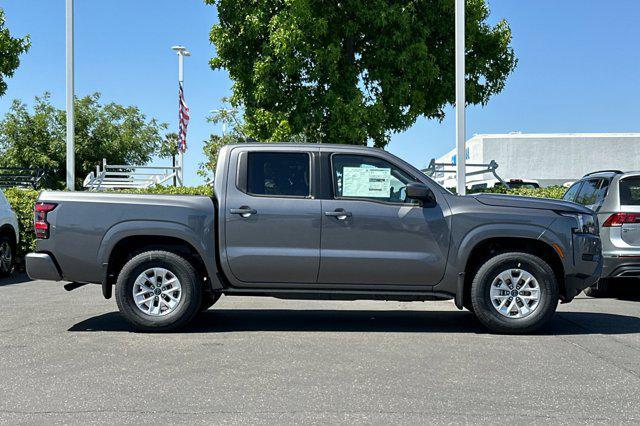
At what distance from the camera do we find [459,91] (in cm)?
1509

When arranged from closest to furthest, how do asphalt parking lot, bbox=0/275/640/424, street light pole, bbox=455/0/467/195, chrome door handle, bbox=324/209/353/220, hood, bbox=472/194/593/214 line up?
asphalt parking lot, bbox=0/275/640/424 < chrome door handle, bbox=324/209/353/220 < hood, bbox=472/194/593/214 < street light pole, bbox=455/0/467/195

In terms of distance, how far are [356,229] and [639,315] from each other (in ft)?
13.1

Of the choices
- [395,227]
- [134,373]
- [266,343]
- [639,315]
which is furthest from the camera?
[639,315]

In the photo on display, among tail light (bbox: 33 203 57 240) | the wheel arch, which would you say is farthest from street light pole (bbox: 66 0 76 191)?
the wheel arch

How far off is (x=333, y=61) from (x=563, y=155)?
3082cm

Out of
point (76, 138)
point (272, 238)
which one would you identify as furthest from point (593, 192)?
point (76, 138)

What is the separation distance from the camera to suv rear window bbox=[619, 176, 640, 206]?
30.2 ft

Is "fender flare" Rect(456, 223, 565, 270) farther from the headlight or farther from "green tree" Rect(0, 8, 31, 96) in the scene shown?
"green tree" Rect(0, 8, 31, 96)

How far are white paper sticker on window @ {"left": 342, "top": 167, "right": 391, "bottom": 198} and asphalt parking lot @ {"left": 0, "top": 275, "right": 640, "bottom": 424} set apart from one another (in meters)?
1.44

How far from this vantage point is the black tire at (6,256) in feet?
39.7

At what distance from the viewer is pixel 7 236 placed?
12.4m

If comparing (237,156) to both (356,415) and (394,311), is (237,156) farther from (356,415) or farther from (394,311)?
(356,415)

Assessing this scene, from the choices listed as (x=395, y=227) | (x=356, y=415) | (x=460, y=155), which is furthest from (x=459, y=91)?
(x=356, y=415)

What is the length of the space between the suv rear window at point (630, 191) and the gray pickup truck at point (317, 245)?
2229 mm
